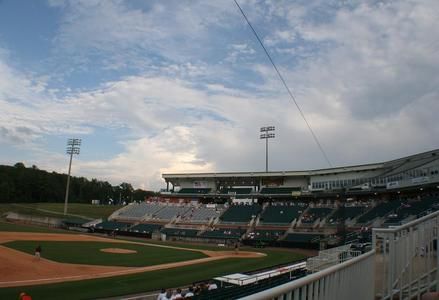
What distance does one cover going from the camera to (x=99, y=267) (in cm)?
2977

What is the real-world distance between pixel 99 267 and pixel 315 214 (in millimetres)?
38451

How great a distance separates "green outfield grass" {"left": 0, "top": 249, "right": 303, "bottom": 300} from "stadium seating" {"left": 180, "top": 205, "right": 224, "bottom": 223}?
109 feet

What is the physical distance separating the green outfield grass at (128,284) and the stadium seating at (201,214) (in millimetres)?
33275

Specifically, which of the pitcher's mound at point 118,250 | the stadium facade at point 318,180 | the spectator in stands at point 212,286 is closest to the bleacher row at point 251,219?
the stadium facade at point 318,180

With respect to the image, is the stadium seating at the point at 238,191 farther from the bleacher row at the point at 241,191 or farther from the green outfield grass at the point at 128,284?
the green outfield grass at the point at 128,284

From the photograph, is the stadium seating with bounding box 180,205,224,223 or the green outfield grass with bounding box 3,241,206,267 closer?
the green outfield grass with bounding box 3,241,206,267

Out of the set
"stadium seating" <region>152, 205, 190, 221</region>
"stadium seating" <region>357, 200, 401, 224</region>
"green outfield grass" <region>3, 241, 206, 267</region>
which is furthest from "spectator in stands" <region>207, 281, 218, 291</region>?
"stadium seating" <region>152, 205, 190, 221</region>

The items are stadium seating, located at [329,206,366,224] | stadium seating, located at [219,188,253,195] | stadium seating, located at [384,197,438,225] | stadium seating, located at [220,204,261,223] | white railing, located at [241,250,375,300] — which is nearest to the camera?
white railing, located at [241,250,375,300]

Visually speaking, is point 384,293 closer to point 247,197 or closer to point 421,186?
point 421,186

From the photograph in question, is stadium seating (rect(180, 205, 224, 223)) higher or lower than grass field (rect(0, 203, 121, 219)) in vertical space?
higher

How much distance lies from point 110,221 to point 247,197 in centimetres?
2594

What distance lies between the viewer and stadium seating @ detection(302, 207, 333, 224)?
58719 mm

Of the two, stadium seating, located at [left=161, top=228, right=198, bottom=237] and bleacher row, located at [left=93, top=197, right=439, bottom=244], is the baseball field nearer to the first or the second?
bleacher row, located at [left=93, top=197, right=439, bottom=244]

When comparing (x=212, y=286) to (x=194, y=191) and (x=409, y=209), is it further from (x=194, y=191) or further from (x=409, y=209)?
(x=194, y=191)
